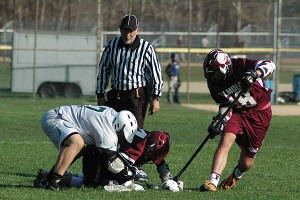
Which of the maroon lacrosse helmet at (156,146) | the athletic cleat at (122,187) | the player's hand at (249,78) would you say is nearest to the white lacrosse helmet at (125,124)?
the maroon lacrosse helmet at (156,146)

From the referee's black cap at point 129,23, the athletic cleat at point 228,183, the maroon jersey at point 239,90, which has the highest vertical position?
the referee's black cap at point 129,23

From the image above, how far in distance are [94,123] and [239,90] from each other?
1788 millimetres

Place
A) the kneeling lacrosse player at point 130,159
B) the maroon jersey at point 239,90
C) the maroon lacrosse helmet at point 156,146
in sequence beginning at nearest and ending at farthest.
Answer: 1. the kneeling lacrosse player at point 130,159
2. the maroon lacrosse helmet at point 156,146
3. the maroon jersey at point 239,90

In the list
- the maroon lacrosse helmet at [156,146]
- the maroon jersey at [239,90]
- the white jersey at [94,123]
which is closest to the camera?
the white jersey at [94,123]

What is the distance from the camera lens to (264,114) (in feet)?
34.5

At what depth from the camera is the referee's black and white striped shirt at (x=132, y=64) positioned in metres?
11.3

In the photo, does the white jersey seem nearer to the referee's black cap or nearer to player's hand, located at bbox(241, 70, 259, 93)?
player's hand, located at bbox(241, 70, 259, 93)

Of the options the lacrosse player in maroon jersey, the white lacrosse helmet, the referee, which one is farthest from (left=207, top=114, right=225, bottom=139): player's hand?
the referee

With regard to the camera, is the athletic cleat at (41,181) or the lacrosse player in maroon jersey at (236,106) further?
the lacrosse player in maroon jersey at (236,106)

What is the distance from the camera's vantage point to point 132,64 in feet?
37.2

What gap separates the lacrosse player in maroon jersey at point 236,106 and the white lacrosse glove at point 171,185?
29cm

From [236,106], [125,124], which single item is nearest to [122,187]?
[125,124]

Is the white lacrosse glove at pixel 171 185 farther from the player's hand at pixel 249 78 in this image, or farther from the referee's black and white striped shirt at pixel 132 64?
the referee's black and white striped shirt at pixel 132 64

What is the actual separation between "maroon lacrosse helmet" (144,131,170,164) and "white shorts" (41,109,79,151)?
856mm
